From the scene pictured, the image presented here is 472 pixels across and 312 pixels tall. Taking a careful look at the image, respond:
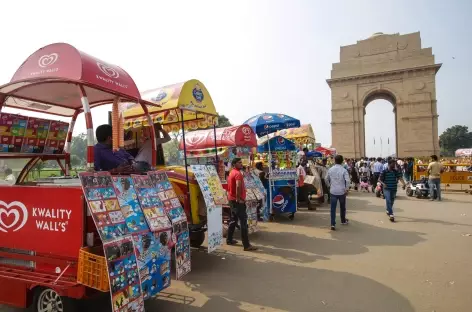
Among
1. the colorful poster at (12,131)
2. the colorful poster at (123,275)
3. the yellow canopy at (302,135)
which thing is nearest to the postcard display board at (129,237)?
the colorful poster at (123,275)

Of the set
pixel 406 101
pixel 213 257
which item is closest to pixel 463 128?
pixel 406 101

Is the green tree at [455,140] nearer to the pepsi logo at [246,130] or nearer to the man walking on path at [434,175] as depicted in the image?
the man walking on path at [434,175]

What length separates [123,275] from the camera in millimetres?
3043

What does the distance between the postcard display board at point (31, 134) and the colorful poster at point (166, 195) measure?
8.07ft

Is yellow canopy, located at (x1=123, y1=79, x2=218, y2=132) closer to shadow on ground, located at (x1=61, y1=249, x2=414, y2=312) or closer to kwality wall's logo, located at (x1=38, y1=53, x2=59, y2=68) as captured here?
kwality wall's logo, located at (x1=38, y1=53, x2=59, y2=68)

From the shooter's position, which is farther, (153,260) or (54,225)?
(153,260)

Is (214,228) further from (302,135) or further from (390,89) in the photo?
(390,89)

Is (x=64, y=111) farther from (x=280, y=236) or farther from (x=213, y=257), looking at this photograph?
(x=280, y=236)

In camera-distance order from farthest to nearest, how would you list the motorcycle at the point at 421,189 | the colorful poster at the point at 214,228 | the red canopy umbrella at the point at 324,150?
the red canopy umbrella at the point at 324,150, the motorcycle at the point at 421,189, the colorful poster at the point at 214,228

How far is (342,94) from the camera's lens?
39469 mm

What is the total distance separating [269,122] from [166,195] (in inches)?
245

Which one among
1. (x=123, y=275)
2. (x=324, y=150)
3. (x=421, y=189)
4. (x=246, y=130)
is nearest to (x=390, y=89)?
(x=324, y=150)

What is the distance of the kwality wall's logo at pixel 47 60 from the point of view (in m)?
3.70

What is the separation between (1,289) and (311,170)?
10.6m
